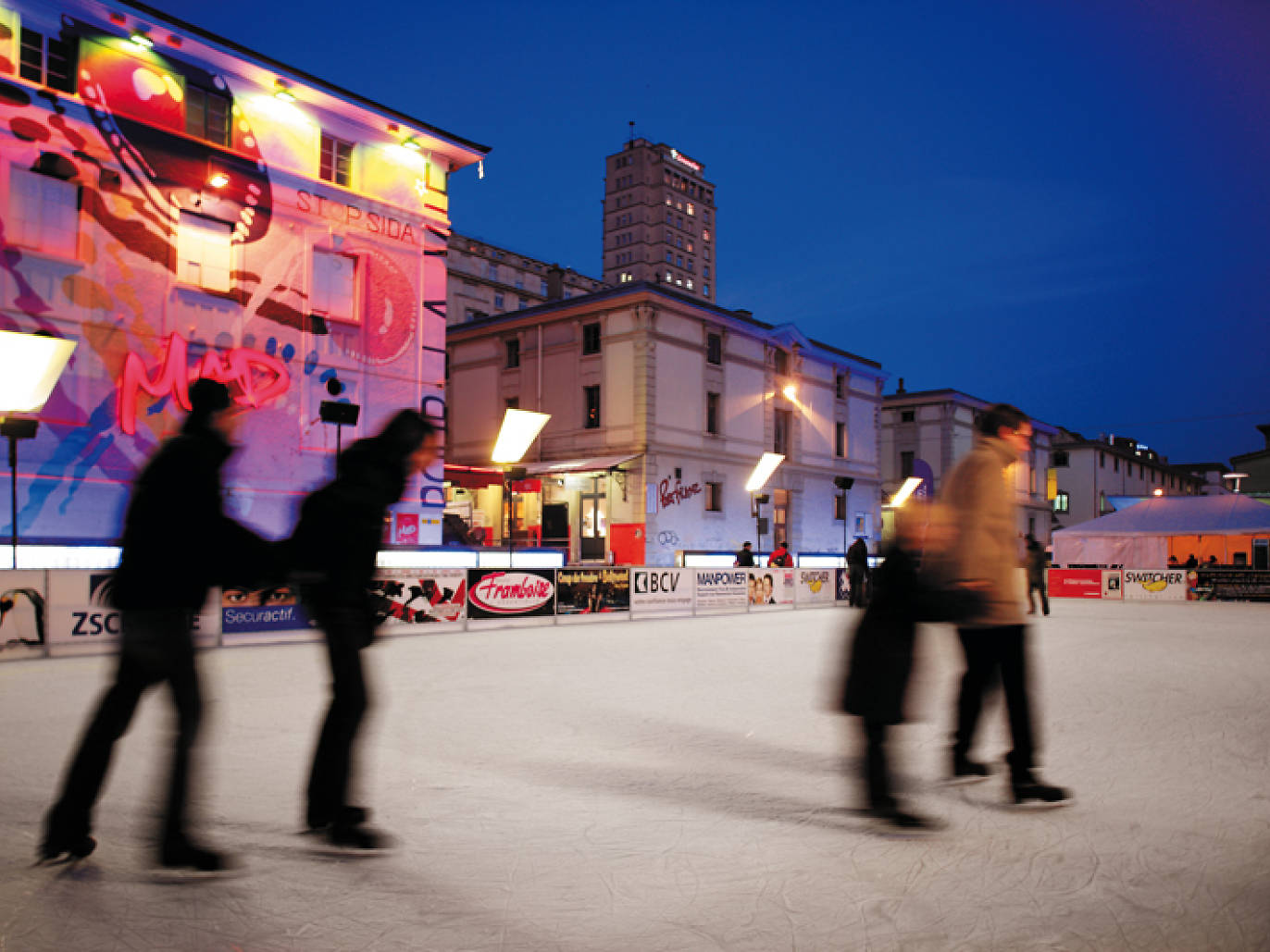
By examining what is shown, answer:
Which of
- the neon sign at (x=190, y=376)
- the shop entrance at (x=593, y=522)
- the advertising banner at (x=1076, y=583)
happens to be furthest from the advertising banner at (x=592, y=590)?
the advertising banner at (x=1076, y=583)

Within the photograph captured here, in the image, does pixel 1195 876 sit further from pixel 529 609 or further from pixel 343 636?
pixel 529 609

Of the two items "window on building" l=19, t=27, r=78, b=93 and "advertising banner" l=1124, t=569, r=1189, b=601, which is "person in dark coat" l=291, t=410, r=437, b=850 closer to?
"window on building" l=19, t=27, r=78, b=93

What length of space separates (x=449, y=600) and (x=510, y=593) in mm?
1317

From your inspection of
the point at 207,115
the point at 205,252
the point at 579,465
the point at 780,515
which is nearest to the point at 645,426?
the point at 579,465

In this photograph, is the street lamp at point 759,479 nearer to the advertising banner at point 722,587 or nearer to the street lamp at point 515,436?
the advertising banner at point 722,587

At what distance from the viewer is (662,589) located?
62.0ft

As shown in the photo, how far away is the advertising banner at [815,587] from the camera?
2283 cm

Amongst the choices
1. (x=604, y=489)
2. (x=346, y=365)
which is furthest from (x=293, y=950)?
(x=604, y=489)

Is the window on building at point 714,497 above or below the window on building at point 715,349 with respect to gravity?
below

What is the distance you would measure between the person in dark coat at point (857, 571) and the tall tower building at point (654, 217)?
76784 mm

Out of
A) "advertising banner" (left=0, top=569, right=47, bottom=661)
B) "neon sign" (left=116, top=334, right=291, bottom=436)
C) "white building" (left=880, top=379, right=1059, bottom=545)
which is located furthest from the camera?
"white building" (left=880, top=379, right=1059, bottom=545)

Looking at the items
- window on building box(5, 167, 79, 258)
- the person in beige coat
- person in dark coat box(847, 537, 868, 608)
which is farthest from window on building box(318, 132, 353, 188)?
the person in beige coat

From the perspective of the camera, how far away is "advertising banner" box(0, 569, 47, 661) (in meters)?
10.5

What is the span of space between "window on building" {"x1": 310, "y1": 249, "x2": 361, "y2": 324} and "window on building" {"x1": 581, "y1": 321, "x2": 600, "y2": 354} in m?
11.7
